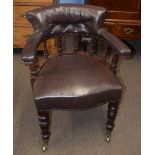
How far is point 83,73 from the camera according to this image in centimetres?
177

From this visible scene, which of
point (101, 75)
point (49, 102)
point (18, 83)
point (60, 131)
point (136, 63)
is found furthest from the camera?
point (136, 63)

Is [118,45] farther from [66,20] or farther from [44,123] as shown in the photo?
[44,123]

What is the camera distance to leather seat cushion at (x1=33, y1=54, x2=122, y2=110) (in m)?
1.63

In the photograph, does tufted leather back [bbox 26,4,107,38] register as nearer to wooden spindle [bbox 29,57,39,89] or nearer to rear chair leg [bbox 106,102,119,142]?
wooden spindle [bbox 29,57,39,89]

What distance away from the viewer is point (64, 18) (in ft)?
6.23

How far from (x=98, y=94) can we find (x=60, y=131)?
54 centimetres

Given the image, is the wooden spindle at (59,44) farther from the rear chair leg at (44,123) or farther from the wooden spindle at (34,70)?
the rear chair leg at (44,123)

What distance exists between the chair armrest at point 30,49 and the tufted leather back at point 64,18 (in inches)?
3.3

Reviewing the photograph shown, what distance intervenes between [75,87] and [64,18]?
53 centimetres

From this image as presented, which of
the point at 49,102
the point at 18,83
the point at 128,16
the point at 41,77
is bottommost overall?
the point at 18,83

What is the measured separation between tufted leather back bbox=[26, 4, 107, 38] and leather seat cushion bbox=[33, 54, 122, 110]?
277 mm

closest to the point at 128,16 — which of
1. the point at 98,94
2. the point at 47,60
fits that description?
the point at 47,60

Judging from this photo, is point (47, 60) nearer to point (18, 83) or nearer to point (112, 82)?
point (112, 82)

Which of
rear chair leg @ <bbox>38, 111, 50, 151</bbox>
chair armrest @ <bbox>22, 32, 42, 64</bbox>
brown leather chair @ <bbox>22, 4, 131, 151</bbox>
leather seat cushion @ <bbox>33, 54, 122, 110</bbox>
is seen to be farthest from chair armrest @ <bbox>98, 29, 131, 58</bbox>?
rear chair leg @ <bbox>38, 111, 50, 151</bbox>
